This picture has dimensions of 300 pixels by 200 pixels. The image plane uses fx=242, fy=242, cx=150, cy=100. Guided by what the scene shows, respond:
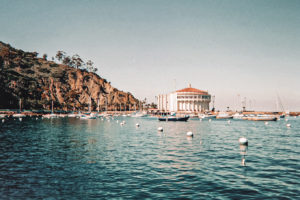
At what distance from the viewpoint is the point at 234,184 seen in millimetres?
17828

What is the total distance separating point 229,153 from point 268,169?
8145 millimetres

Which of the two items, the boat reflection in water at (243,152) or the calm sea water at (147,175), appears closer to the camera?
the calm sea water at (147,175)

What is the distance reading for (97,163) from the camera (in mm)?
24609

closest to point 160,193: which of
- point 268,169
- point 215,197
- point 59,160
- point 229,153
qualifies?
point 215,197

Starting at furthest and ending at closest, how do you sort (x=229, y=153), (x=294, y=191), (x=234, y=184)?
(x=229, y=153) < (x=234, y=184) < (x=294, y=191)

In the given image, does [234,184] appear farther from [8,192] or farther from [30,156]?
[30,156]

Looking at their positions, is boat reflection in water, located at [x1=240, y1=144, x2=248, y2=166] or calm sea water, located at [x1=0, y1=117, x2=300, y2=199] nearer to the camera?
calm sea water, located at [x1=0, y1=117, x2=300, y2=199]

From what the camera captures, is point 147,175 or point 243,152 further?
point 243,152

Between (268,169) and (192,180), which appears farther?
(268,169)

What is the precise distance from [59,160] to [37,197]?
1120 centimetres

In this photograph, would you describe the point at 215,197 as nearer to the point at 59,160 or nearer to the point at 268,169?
the point at 268,169

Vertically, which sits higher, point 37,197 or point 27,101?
point 27,101

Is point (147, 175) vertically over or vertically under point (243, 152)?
over

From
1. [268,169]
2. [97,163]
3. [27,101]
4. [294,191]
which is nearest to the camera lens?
[294,191]
